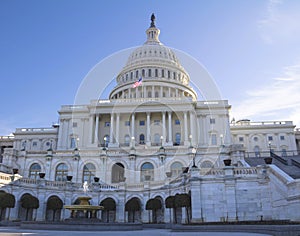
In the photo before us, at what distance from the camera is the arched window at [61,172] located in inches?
1811

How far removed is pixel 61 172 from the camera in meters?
46.5

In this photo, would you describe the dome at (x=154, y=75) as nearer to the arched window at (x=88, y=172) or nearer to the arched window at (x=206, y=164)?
the arched window at (x=206, y=164)

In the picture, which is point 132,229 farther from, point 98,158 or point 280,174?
point 98,158

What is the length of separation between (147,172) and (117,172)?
4.61 m

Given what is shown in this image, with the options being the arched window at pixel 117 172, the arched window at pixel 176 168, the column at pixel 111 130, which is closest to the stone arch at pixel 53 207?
the arched window at pixel 117 172

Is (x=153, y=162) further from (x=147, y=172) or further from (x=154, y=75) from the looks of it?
(x=154, y=75)

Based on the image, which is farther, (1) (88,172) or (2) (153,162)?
(2) (153,162)

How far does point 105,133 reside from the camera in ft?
256

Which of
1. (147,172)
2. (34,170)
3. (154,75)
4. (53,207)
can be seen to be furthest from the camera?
(154,75)

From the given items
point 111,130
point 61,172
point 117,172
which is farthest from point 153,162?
point 111,130

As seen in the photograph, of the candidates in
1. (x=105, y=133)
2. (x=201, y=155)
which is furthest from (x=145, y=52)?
(x=201, y=155)

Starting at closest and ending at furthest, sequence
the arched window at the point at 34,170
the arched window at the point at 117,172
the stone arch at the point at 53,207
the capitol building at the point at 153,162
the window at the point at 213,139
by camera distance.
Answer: the capitol building at the point at 153,162 → the stone arch at the point at 53,207 → the arched window at the point at 117,172 → the arched window at the point at 34,170 → the window at the point at 213,139

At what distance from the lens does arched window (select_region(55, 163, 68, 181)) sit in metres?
46.0

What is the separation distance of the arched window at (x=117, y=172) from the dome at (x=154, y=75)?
45.1 meters
